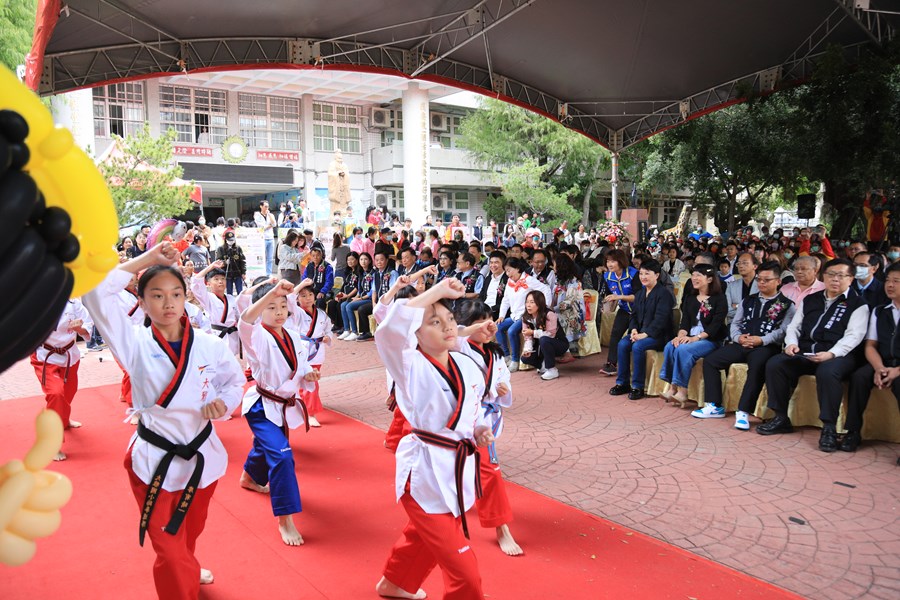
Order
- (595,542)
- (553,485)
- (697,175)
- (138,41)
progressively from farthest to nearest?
(697,175)
(138,41)
(553,485)
(595,542)

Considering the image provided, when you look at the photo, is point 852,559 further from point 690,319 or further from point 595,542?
point 690,319

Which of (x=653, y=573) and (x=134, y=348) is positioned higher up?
(x=134, y=348)

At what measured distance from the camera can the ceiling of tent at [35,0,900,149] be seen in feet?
28.2

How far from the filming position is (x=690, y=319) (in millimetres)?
6574

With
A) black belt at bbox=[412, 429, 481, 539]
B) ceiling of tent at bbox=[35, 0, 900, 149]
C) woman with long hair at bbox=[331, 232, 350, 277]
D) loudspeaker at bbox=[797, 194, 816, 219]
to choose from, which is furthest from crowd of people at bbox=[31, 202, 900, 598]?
loudspeaker at bbox=[797, 194, 816, 219]

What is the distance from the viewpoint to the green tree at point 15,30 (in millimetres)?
12336

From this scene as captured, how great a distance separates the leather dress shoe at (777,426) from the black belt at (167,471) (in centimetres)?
477

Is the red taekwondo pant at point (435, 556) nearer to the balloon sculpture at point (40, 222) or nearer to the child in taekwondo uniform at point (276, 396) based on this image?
the child in taekwondo uniform at point (276, 396)

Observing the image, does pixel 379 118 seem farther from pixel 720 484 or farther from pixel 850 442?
pixel 720 484

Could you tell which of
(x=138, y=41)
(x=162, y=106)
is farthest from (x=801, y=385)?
(x=162, y=106)

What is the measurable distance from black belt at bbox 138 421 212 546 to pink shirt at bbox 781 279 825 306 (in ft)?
17.2

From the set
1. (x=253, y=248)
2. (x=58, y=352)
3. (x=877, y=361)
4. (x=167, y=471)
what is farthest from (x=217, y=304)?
(x=253, y=248)

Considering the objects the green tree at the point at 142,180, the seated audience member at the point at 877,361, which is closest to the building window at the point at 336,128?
the green tree at the point at 142,180

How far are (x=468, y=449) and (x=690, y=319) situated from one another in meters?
4.47
